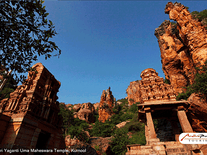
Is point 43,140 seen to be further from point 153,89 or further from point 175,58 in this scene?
point 175,58

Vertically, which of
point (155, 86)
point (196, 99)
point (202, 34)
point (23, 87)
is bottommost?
point (23, 87)

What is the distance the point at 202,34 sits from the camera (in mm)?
18844

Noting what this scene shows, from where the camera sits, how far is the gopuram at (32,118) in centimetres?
889

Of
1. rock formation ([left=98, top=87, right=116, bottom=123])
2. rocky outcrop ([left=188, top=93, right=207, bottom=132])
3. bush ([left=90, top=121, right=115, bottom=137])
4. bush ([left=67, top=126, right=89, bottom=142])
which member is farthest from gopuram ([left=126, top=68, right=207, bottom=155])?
rock formation ([left=98, top=87, right=116, bottom=123])

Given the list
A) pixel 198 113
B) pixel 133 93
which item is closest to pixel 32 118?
pixel 198 113

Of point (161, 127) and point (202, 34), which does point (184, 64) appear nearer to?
point (202, 34)

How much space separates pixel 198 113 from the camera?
45.9 feet

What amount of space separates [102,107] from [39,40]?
51.4 metres

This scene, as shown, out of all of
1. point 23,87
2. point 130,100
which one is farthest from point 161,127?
point 130,100

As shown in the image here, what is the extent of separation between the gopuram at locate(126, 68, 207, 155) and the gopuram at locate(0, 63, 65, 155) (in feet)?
25.3

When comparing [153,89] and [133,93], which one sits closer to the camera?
[153,89]

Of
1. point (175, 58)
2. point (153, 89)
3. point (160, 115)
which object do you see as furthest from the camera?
point (175, 58)

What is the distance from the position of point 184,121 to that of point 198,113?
4.08 m

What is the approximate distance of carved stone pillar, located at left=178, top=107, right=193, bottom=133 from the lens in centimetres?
1099
